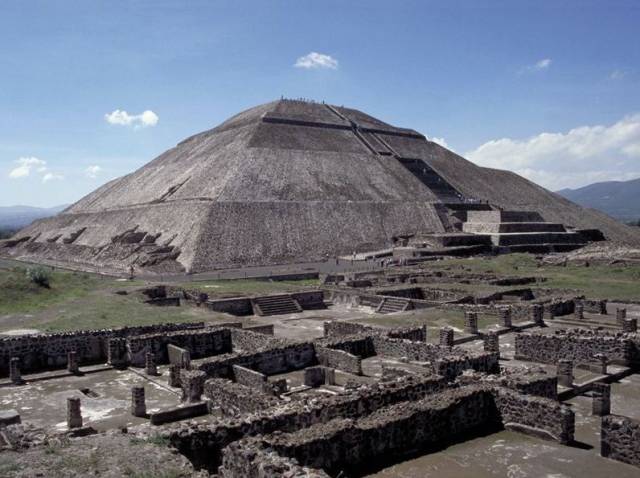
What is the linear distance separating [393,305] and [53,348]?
19.1 meters

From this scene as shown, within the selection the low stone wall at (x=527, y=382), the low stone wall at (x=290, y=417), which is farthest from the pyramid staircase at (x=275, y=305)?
the low stone wall at (x=290, y=417)

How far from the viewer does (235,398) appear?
13961 mm

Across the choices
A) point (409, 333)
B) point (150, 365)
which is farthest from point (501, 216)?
point (150, 365)

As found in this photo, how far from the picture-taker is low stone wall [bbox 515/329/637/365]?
18852 millimetres

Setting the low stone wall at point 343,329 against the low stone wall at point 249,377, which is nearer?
the low stone wall at point 249,377

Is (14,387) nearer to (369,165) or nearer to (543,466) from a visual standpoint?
(543,466)

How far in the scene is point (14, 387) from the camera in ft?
58.3

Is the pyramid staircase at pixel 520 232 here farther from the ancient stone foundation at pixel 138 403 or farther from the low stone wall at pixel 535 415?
the ancient stone foundation at pixel 138 403

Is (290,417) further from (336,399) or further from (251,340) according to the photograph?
(251,340)

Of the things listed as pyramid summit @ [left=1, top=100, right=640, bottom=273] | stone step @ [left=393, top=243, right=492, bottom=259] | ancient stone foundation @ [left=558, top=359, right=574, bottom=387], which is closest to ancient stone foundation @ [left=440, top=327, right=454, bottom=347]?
ancient stone foundation @ [left=558, top=359, right=574, bottom=387]

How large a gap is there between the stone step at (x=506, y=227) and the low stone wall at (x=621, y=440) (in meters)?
65.9

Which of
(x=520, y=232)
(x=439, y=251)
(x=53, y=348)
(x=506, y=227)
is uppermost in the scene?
(x=506, y=227)

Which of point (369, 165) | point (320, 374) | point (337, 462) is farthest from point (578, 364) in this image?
point (369, 165)

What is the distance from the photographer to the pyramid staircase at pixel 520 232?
Result: 72.1m
